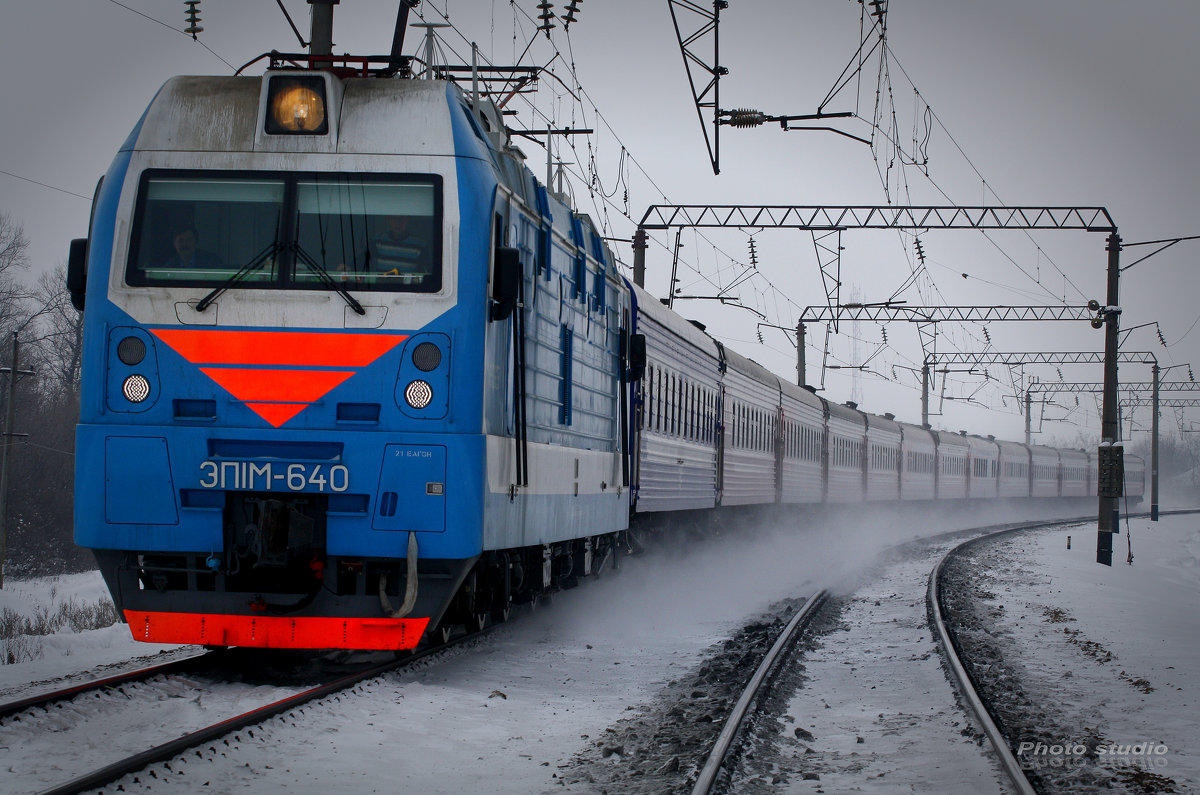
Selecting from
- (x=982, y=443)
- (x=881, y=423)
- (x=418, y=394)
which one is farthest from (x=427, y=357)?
(x=982, y=443)

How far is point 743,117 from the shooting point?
55.7 feet

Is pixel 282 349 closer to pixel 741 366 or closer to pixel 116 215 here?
pixel 116 215

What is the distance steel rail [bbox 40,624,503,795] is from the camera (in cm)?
518

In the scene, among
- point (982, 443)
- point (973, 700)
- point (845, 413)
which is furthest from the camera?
point (982, 443)

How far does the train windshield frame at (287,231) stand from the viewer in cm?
763

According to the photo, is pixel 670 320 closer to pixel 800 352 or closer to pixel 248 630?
pixel 248 630

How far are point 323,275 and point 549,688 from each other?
11.0 ft

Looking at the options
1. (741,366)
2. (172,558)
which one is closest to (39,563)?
(741,366)

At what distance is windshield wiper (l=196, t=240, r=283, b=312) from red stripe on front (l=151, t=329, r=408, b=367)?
6.9 inches

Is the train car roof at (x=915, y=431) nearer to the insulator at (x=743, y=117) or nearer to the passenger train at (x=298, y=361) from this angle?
the insulator at (x=743, y=117)

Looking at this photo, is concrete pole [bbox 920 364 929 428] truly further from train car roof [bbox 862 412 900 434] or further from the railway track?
the railway track

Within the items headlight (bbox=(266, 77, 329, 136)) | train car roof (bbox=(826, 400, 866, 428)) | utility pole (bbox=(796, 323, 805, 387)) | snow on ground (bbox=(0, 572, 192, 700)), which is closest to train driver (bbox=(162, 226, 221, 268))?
headlight (bbox=(266, 77, 329, 136))

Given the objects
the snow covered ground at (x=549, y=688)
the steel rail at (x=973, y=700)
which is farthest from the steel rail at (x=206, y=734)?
the steel rail at (x=973, y=700)

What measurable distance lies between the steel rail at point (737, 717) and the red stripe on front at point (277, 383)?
3.09 meters
